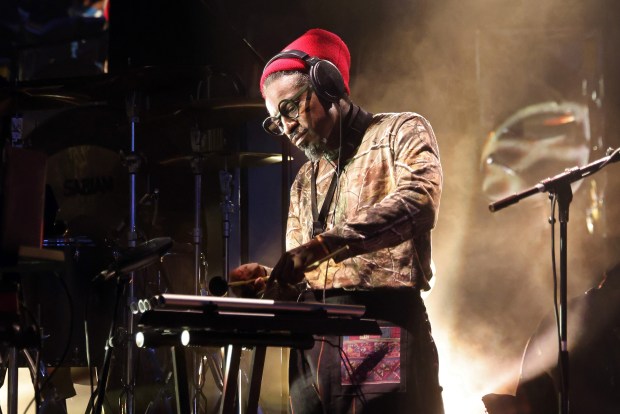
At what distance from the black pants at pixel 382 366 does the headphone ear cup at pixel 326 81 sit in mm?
697

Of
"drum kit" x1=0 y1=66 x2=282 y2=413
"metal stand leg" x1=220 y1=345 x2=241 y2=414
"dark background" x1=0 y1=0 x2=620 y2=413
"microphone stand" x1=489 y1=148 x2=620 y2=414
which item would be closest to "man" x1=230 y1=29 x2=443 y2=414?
"metal stand leg" x1=220 y1=345 x2=241 y2=414

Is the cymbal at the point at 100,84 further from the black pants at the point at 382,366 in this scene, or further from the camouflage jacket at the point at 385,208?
the black pants at the point at 382,366

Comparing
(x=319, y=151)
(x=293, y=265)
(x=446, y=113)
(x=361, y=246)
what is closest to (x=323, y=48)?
(x=319, y=151)

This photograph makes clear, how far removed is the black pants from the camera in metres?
2.33

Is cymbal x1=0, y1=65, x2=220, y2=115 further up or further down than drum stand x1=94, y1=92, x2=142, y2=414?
further up

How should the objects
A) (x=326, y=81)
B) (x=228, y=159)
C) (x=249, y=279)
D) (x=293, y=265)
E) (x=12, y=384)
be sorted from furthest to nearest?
(x=228, y=159) → (x=12, y=384) → (x=326, y=81) → (x=249, y=279) → (x=293, y=265)

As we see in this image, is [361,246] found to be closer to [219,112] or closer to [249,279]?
[249,279]

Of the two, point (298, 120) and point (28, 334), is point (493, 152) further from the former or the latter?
point (28, 334)

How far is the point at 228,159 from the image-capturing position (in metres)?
5.54

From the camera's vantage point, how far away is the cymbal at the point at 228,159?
538 centimetres

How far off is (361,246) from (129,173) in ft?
10.9

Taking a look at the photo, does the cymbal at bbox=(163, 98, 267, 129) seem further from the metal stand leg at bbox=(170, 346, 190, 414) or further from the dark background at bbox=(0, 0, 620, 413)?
the metal stand leg at bbox=(170, 346, 190, 414)

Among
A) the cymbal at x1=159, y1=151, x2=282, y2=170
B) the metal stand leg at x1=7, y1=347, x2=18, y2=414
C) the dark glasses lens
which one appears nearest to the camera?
the dark glasses lens

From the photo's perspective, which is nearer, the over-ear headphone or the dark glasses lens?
the over-ear headphone
